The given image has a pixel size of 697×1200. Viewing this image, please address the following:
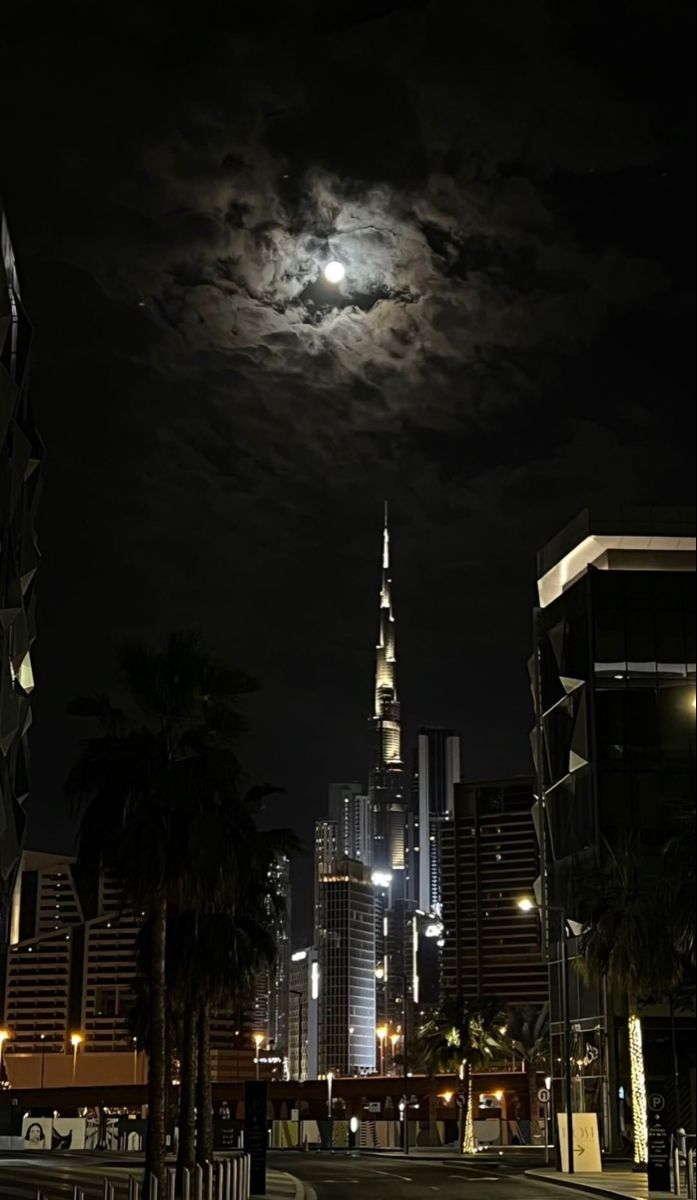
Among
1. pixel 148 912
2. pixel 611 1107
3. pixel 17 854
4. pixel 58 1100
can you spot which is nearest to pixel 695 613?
pixel 611 1107

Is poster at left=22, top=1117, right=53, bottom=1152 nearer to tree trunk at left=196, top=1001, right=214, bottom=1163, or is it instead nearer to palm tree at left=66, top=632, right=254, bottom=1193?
tree trunk at left=196, top=1001, right=214, bottom=1163

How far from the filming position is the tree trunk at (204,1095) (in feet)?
123

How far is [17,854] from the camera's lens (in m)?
51.1

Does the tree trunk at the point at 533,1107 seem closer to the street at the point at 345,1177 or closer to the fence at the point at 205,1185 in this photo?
the street at the point at 345,1177

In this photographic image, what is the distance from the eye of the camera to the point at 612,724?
7125 cm

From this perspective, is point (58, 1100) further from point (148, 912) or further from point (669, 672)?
point (148, 912)

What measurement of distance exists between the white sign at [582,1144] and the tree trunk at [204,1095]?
15.1m

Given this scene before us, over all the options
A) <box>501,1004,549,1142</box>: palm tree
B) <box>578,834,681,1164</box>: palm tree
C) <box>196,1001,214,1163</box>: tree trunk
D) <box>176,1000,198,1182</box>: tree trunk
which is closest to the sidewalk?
<box>578,834,681,1164</box>: palm tree


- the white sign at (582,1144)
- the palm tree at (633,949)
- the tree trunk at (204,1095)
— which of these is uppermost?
the palm tree at (633,949)

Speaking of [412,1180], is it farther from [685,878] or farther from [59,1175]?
[685,878]

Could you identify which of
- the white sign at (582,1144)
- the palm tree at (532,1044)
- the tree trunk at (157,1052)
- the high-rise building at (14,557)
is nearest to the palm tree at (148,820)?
the tree trunk at (157,1052)

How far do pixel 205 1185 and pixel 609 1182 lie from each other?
1983 cm

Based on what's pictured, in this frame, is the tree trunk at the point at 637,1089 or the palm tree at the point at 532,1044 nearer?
the tree trunk at the point at 637,1089

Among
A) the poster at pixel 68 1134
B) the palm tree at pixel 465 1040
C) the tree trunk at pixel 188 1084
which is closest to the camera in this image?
the tree trunk at pixel 188 1084
